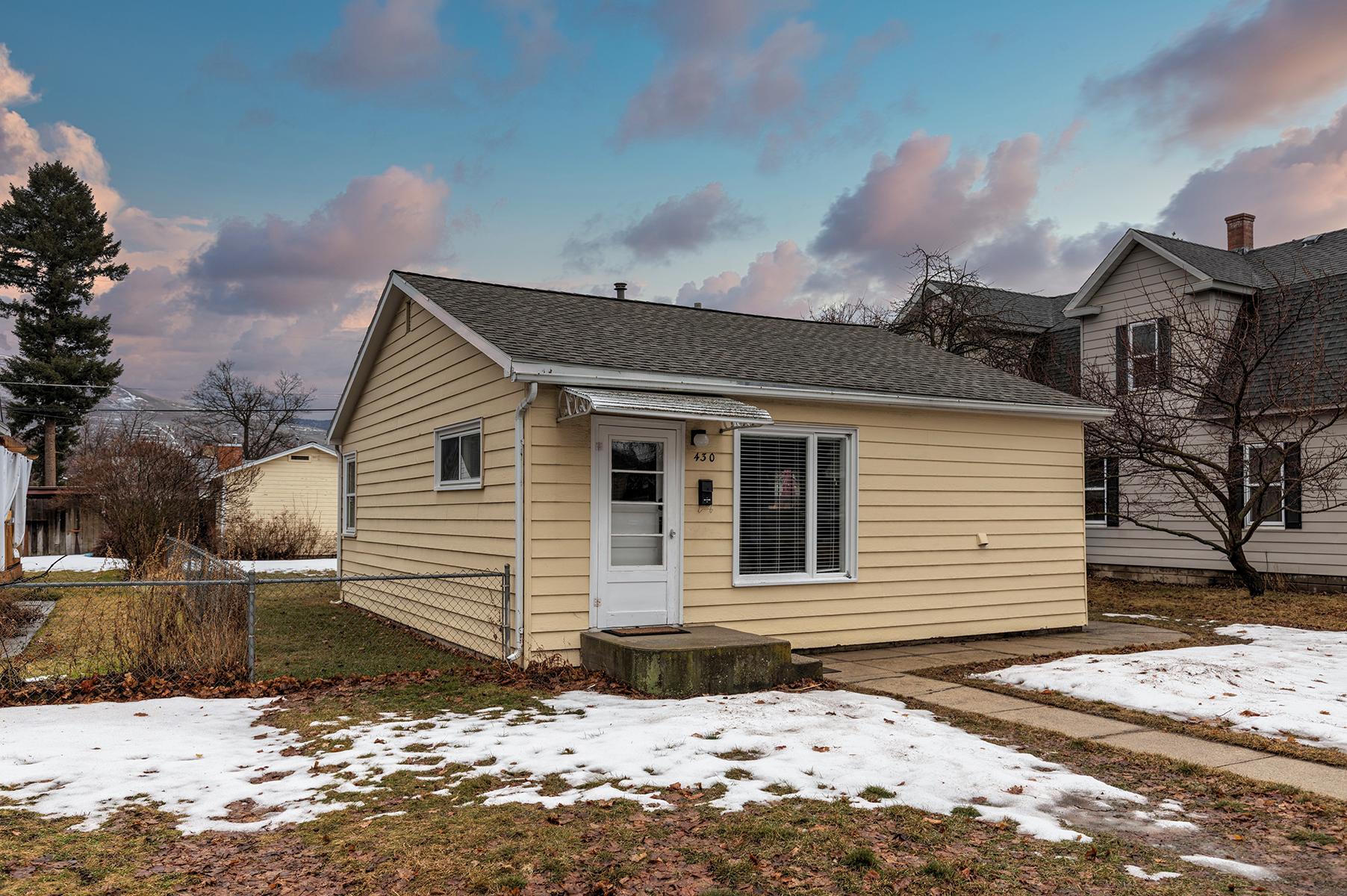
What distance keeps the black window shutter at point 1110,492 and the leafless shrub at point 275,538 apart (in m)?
20.9

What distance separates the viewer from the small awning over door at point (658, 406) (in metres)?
7.78

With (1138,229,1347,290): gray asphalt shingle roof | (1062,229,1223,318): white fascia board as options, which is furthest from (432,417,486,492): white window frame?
(1138,229,1347,290): gray asphalt shingle roof

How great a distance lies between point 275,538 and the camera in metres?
27.0

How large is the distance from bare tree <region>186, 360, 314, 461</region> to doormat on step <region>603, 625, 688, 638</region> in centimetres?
4199

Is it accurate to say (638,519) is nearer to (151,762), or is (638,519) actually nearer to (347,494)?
(151,762)

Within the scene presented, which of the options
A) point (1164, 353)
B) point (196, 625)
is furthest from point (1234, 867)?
point (1164, 353)

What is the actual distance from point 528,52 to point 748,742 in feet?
37.1

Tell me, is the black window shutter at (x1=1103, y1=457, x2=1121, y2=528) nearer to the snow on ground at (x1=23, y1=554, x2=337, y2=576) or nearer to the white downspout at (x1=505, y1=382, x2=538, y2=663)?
the white downspout at (x1=505, y1=382, x2=538, y2=663)

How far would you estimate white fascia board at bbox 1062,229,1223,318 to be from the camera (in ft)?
54.8

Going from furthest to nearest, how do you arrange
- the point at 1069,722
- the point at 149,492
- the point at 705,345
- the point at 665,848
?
the point at 149,492 → the point at 705,345 → the point at 1069,722 → the point at 665,848

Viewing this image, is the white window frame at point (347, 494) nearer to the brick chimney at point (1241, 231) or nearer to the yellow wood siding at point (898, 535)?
the yellow wood siding at point (898, 535)

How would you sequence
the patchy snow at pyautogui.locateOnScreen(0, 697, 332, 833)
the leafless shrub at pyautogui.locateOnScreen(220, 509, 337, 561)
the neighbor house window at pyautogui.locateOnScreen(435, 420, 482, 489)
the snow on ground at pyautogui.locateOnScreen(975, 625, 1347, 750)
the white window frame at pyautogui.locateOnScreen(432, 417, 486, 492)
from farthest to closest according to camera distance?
1. the leafless shrub at pyautogui.locateOnScreen(220, 509, 337, 561)
2. the neighbor house window at pyautogui.locateOnScreen(435, 420, 482, 489)
3. the white window frame at pyautogui.locateOnScreen(432, 417, 486, 492)
4. the snow on ground at pyautogui.locateOnScreen(975, 625, 1347, 750)
5. the patchy snow at pyautogui.locateOnScreen(0, 697, 332, 833)

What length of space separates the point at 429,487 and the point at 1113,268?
14599 millimetres

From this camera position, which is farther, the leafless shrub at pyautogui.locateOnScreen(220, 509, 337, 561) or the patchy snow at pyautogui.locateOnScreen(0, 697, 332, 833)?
the leafless shrub at pyautogui.locateOnScreen(220, 509, 337, 561)
